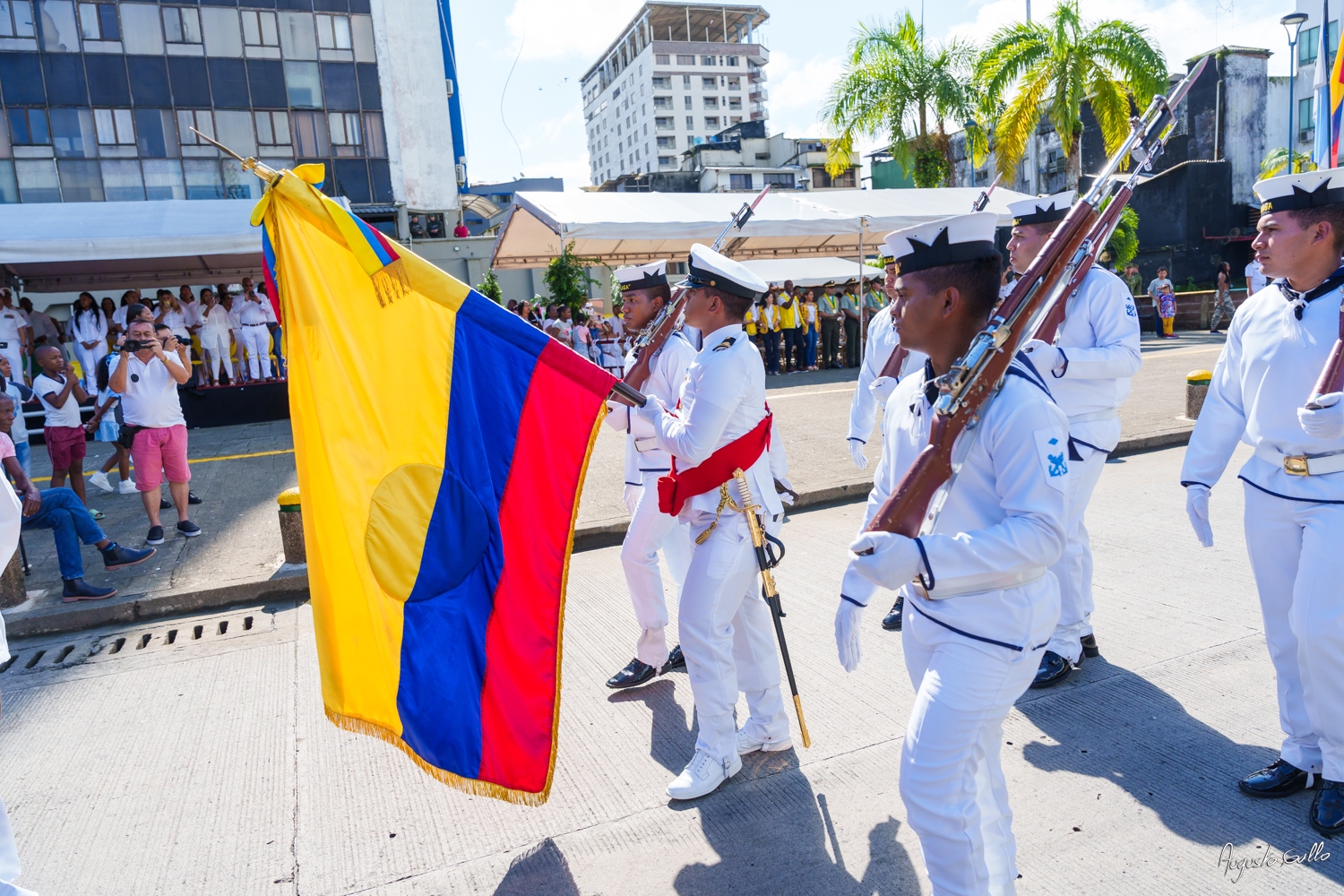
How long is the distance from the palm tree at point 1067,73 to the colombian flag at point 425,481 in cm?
2078

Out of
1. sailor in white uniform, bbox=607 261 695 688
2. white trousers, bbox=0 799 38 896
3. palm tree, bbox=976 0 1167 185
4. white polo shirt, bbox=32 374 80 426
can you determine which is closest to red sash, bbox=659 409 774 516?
sailor in white uniform, bbox=607 261 695 688

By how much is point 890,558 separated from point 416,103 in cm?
3308

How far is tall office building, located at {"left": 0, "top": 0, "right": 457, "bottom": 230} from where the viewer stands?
85.8ft

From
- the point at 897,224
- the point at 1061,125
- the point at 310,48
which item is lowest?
the point at 897,224

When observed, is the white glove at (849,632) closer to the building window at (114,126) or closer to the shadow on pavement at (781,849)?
the shadow on pavement at (781,849)

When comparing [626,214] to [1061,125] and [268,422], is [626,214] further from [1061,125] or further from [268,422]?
[1061,125]

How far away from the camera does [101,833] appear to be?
339cm

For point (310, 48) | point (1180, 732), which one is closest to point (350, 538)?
point (1180, 732)

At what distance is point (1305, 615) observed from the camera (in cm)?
292

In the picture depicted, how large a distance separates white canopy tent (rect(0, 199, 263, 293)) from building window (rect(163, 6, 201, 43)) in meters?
14.2

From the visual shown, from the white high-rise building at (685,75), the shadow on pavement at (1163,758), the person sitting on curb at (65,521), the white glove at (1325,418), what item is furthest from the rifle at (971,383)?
the white high-rise building at (685,75)

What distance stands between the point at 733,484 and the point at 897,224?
15849 mm

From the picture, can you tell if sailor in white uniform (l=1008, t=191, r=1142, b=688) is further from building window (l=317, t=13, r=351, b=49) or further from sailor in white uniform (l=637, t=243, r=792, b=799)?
building window (l=317, t=13, r=351, b=49)

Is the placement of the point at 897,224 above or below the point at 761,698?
above
